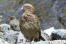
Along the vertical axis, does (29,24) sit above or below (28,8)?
below

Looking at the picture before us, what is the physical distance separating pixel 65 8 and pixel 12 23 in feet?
20.4

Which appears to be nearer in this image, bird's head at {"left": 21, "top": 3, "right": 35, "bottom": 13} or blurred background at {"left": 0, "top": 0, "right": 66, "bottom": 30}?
bird's head at {"left": 21, "top": 3, "right": 35, "bottom": 13}

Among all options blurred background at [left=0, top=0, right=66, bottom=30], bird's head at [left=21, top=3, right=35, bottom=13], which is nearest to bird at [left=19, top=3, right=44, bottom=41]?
bird's head at [left=21, top=3, right=35, bottom=13]

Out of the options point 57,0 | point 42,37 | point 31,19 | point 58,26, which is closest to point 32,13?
point 31,19

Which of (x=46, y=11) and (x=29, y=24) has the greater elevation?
(x=46, y=11)

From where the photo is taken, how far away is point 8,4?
1875 cm

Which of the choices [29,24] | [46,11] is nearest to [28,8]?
[29,24]

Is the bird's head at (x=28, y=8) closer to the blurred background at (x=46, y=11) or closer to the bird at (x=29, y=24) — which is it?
the bird at (x=29, y=24)

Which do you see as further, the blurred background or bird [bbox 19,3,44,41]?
the blurred background

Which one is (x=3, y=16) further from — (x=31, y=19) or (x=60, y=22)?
(x=31, y=19)

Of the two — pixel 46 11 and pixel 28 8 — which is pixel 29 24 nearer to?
pixel 28 8

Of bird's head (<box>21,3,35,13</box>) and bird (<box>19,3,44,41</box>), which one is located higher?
bird's head (<box>21,3,35,13</box>)

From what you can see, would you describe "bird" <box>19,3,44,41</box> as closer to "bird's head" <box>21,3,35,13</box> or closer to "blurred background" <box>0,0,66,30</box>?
"bird's head" <box>21,3,35,13</box>

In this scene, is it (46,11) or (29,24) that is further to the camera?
(46,11)
